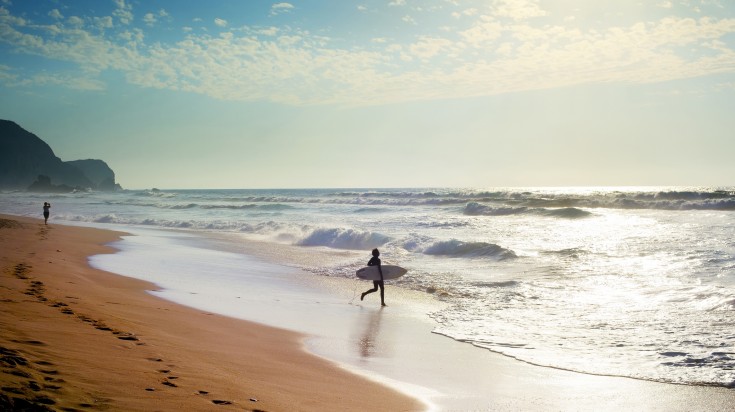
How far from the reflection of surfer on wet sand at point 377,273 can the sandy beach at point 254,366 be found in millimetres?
1889

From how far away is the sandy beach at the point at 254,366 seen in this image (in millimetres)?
4504

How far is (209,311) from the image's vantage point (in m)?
10.1

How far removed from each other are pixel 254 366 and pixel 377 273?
6542 mm

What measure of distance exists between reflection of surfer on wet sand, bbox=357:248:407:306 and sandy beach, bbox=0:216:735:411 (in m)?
1.89

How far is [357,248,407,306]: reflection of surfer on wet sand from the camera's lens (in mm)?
12477

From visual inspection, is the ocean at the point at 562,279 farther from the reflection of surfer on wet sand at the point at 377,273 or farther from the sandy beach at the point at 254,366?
the sandy beach at the point at 254,366

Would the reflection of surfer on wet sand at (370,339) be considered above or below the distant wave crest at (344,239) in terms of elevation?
below

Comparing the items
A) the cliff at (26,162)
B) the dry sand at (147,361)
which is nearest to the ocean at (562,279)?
the dry sand at (147,361)

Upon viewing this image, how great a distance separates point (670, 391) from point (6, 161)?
611ft

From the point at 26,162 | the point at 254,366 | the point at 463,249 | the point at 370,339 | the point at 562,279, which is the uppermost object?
the point at 26,162

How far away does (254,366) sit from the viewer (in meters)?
6.45

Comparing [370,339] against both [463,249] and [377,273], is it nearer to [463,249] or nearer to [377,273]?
[377,273]

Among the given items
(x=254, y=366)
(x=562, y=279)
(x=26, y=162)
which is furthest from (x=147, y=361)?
(x=26, y=162)

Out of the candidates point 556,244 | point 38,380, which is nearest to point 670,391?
point 38,380
